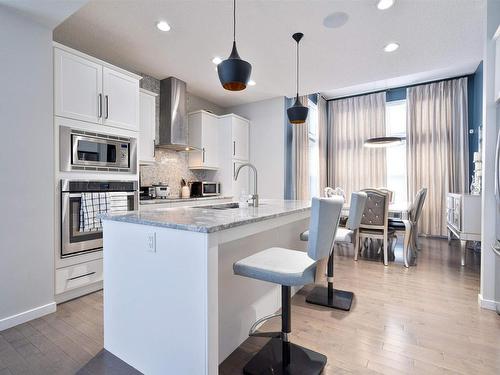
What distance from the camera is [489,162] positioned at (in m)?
2.24

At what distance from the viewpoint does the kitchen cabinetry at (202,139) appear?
4590 millimetres

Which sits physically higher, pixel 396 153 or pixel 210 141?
pixel 210 141

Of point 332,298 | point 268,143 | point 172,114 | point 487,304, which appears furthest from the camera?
point 268,143

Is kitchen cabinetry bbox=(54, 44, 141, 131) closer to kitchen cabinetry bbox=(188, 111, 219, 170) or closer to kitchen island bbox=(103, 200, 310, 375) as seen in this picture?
kitchen island bbox=(103, 200, 310, 375)

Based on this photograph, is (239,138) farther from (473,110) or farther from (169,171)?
(473,110)

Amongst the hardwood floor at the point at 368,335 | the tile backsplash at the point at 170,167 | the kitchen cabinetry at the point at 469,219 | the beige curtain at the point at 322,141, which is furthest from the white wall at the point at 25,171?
the beige curtain at the point at 322,141

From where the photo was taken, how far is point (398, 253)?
13.3 feet

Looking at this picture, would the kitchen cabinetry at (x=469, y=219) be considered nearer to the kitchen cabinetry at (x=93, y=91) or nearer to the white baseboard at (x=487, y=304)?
the white baseboard at (x=487, y=304)

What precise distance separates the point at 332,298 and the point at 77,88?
3.06 metres

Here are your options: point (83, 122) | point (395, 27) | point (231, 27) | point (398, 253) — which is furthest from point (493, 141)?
point (83, 122)

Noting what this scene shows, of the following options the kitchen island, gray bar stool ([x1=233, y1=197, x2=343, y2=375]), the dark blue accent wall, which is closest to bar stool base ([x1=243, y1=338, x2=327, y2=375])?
gray bar stool ([x1=233, y1=197, x2=343, y2=375])

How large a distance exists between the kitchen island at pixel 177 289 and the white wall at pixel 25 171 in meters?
0.93

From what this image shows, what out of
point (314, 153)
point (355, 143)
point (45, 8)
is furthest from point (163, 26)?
point (355, 143)

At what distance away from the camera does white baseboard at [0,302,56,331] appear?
195cm
